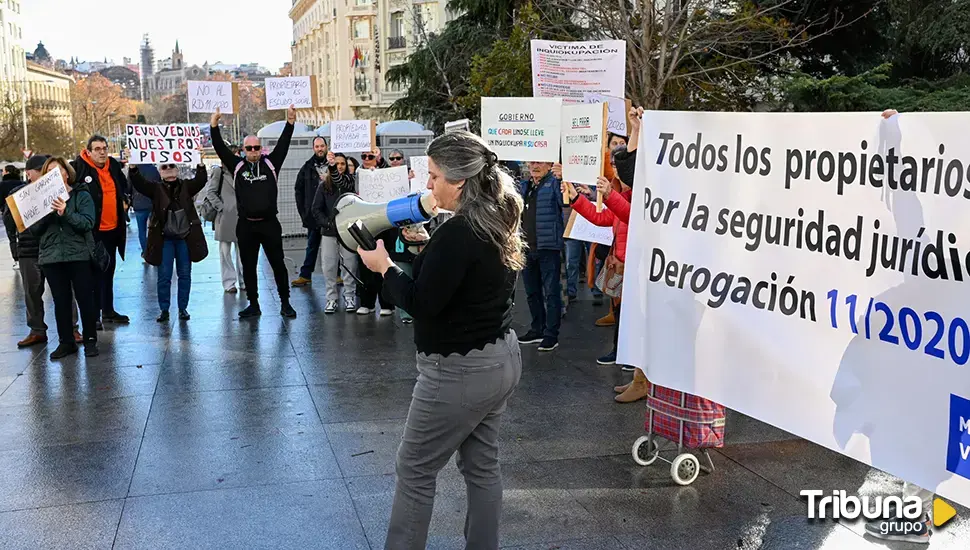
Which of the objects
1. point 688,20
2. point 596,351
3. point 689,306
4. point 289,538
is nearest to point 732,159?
point 689,306

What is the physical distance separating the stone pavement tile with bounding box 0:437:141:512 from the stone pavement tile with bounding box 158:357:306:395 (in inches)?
57.6

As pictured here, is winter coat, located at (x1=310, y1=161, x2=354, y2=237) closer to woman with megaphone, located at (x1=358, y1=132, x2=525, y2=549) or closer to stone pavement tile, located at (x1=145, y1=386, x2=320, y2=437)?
stone pavement tile, located at (x1=145, y1=386, x2=320, y2=437)

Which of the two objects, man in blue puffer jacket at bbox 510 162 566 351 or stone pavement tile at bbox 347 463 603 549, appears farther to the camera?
man in blue puffer jacket at bbox 510 162 566 351

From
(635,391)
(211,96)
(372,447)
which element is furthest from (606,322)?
(211,96)

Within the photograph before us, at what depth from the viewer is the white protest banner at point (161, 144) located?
11.9 meters

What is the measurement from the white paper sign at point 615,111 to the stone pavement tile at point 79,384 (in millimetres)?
4235

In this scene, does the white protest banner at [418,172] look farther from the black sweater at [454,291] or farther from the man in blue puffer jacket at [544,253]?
the black sweater at [454,291]

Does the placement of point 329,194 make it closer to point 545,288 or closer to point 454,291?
point 545,288

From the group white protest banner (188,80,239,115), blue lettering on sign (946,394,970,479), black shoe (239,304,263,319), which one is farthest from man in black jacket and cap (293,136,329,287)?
blue lettering on sign (946,394,970,479)

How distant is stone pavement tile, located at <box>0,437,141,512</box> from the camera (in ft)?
17.5

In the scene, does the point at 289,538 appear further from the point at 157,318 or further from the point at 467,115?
the point at 467,115

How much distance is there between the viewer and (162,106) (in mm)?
161250

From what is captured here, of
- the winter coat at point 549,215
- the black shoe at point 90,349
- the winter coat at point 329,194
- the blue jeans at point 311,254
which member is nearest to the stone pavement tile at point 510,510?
the winter coat at point 549,215

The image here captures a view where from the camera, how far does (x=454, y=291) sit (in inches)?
144
